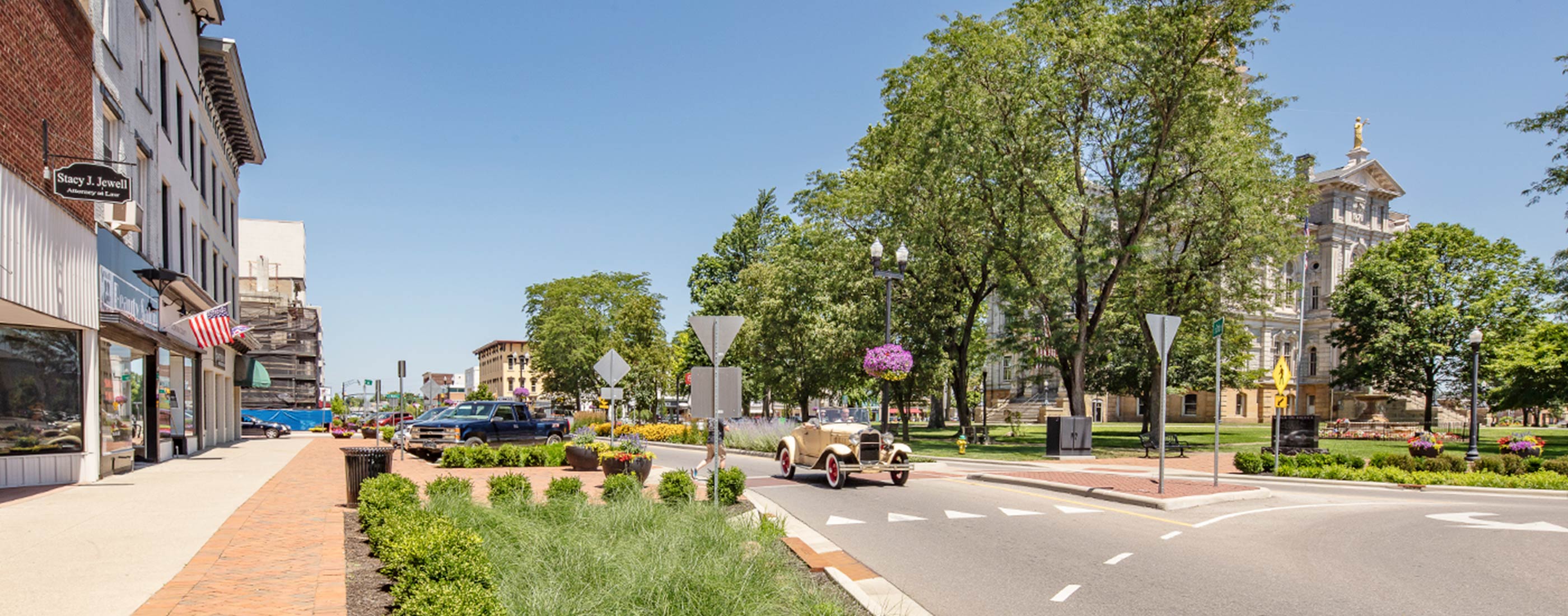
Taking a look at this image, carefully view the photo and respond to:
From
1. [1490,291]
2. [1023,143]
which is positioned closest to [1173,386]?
[1490,291]

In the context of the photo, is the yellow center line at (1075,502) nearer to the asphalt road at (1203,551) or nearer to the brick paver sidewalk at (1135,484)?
the asphalt road at (1203,551)

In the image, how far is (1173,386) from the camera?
46688 mm

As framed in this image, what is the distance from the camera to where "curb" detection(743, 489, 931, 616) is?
7.12m

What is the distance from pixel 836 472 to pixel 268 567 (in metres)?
9.91

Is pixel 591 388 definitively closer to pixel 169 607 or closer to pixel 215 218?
pixel 215 218

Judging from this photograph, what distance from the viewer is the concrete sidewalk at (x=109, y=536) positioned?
271 inches

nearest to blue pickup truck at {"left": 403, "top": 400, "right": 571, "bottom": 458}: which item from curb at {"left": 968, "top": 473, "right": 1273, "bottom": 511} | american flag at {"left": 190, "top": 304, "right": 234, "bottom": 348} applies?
american flag at {"left": 190, "top": 304, "right": 234, "bottom": 348}

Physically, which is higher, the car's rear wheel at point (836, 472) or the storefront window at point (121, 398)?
the storefront window at point (121, 398)

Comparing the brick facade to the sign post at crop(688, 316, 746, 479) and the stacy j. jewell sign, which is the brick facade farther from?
the sign post at crop(688, 316, 746, 479)

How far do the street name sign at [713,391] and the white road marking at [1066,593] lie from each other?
4.33 m

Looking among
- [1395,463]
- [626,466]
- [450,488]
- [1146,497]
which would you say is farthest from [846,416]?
[450,488]

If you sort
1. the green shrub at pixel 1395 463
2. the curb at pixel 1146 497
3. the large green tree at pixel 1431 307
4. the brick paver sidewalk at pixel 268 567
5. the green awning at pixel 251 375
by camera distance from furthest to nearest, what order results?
the large green tree at pixel 1431 307
the green awning at pixel 251 375
the green shrub at pixel 1395 463
the curb at pixel 1146 497
the brick paver sidewalk at pixel 268 567

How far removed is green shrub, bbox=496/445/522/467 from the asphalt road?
808cm

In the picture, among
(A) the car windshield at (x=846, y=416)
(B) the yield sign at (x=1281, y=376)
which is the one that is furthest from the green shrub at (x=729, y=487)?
(A) the car windshield at (x=846, y=416)
